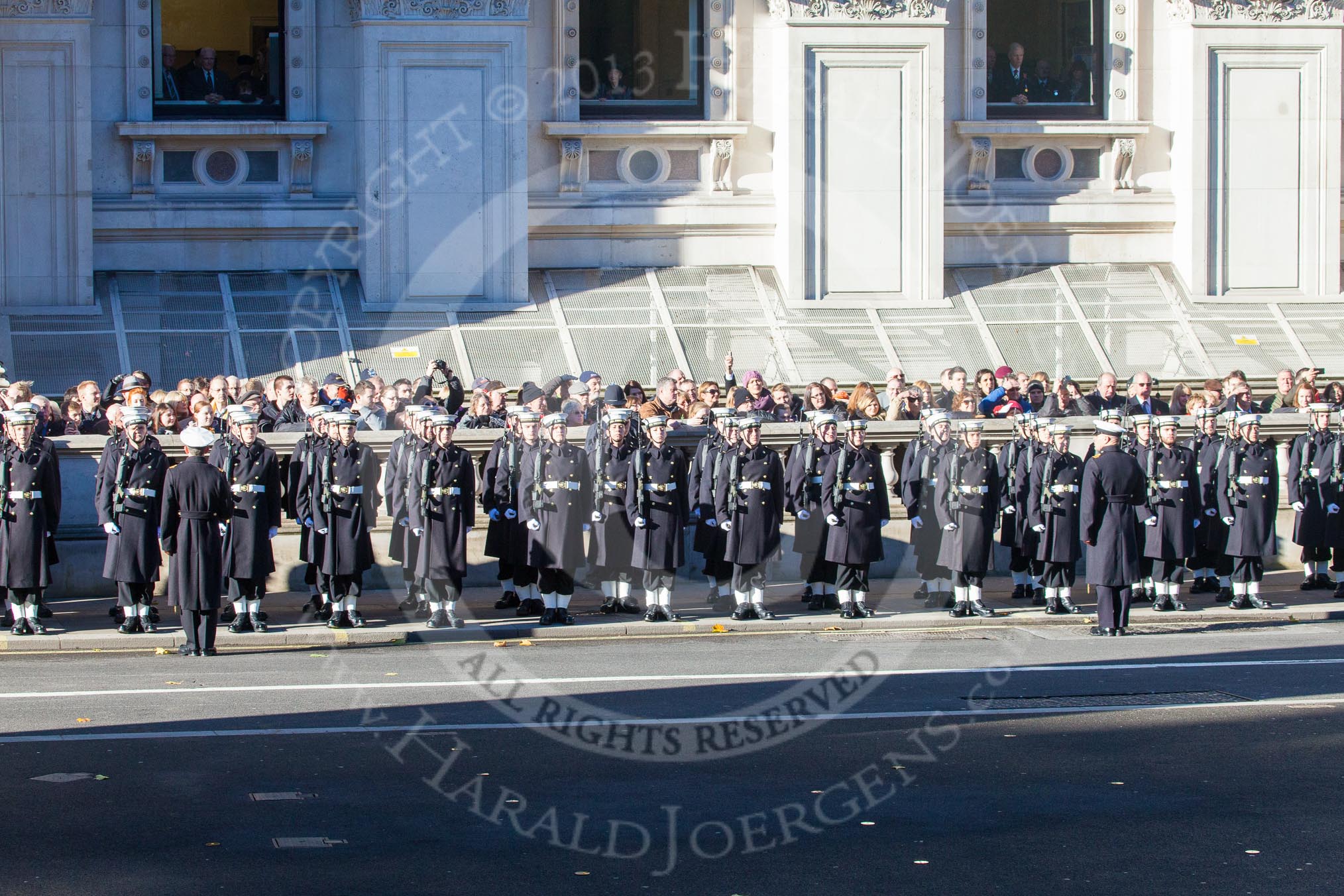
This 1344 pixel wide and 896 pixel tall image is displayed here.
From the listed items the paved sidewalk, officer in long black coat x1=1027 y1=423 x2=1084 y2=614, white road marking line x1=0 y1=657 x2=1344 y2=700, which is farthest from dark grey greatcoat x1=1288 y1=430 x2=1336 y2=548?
white road marking line x1=0 y1=657 x2=1344 y2=700

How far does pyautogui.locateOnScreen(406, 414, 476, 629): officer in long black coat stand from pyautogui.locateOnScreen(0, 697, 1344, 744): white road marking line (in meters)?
4.77

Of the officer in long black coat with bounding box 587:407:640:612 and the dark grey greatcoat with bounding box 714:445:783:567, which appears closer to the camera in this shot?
the officer in long black coat with bounding box 587:407:640:612

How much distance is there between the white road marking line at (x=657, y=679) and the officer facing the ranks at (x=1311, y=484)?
4080mm

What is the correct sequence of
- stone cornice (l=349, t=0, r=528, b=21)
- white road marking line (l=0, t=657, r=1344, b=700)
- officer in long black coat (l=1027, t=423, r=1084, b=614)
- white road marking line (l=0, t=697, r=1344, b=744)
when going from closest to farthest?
white road marking line (l=0, t=697, r=1344, b=744) → white road marking line (l=0, t=657, r=1344, b=700) → officer in long black coat (l=1027, t=423, r=1084, b=614) → stone cornice (l=349, t=0, r=528, b=21)

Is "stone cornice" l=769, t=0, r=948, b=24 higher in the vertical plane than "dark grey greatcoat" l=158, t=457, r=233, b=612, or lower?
higher

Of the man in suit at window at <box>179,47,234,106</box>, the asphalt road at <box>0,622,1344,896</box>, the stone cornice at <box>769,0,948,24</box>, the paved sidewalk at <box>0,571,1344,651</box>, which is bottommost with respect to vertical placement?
the asphalt road at <box>0,622,1344,896</box>

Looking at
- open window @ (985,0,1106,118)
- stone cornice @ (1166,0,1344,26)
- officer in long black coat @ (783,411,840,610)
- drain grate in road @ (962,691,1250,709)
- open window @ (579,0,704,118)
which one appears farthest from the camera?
open window @ (985,0,1106,118)

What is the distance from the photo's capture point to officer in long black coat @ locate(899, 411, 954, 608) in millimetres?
17297

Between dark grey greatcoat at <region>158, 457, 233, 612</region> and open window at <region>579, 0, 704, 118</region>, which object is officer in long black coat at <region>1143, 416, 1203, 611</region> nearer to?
dark grey greatcoat at <region>158, 457, 233, 612</region>

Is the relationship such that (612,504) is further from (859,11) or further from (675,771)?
(859,11)

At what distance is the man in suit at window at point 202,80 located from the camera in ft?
79.1

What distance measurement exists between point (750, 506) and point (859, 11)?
10.1 m

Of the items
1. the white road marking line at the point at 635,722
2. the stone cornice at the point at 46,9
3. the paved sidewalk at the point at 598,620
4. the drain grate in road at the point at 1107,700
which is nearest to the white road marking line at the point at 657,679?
the drain grate in road at the point at 1107,700

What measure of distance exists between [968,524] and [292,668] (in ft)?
21.2
